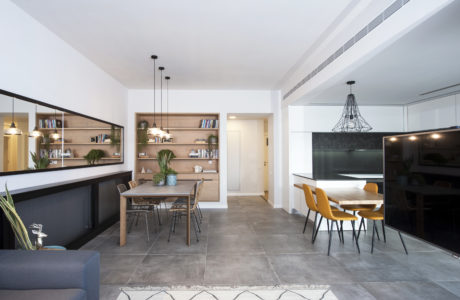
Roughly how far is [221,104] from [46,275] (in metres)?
5.07

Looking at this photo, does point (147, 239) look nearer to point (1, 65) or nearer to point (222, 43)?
point (1, 65)

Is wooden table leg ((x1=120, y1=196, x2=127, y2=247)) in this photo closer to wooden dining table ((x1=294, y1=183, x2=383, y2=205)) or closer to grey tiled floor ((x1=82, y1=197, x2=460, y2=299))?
grey tiled floor ((x1=82, y1=197, x2=460, y2=299))

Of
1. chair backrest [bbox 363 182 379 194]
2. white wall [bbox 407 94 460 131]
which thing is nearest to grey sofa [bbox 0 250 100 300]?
chair backrest [bbox 363 182 379 194]

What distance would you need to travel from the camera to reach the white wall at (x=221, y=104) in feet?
19.9

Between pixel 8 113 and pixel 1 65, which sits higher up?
pixel 1 65

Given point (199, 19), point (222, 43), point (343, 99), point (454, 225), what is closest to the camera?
point (454, 225)

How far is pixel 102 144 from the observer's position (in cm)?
455

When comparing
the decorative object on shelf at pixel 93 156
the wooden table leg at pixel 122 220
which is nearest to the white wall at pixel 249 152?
the decorative object on shelf at pixel 93 156

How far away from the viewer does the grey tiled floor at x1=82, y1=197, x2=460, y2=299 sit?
245 centimetres

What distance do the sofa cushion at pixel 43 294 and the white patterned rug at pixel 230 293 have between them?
0.80m

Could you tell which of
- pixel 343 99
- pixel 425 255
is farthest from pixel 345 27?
pixel 425 255

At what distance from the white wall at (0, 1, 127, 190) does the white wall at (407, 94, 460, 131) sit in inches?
275

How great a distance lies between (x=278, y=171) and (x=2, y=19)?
18.0ft

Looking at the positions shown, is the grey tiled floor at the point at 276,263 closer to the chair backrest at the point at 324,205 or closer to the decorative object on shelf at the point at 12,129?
the chair backrest at the point at 324,205
